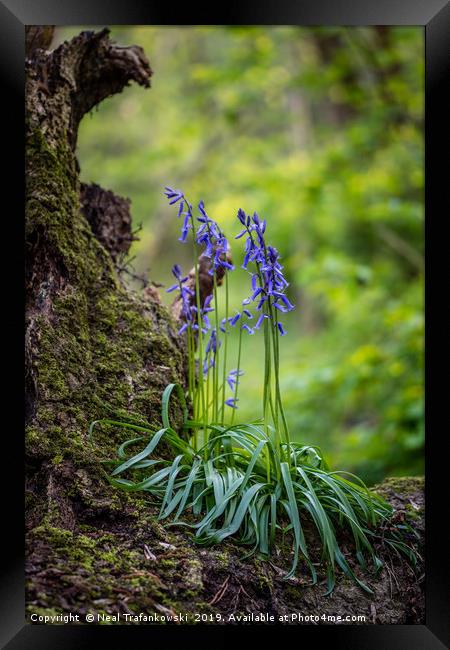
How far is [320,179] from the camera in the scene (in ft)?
22.2

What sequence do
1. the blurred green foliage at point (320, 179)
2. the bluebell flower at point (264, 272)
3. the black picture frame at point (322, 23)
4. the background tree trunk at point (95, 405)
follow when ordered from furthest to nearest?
1. the blurred green foliage at point (320, 179)
2. the bluebell flower at point (264, 272)
3. the black picture frame at point (322, 23)
4. the background tree trunk at point (95, 405)

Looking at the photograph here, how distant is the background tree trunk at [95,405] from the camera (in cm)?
180

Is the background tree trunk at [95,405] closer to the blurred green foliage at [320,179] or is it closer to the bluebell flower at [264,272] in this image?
the bluebell flower at [264,272]

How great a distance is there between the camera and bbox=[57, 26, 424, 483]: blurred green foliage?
5.85 metres

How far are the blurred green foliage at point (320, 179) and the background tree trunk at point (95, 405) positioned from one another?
235 cm

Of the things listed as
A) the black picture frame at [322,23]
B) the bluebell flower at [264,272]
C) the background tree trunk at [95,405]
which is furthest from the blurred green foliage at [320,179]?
the black picture frame at [322,23]

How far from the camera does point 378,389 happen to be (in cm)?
647

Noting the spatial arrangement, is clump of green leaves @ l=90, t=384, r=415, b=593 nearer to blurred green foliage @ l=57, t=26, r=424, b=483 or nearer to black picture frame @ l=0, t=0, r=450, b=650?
black picture frame @ l=0, t=0, r=450, b=650

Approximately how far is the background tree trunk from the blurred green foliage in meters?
2.35

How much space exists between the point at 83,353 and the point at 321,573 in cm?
123

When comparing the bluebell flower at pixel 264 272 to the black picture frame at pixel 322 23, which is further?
the bluebell flower at pixel 264 272

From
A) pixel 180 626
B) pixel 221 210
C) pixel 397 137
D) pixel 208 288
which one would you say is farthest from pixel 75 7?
pixel 221 210

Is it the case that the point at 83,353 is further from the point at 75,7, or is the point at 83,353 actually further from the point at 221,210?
the point at 221,210

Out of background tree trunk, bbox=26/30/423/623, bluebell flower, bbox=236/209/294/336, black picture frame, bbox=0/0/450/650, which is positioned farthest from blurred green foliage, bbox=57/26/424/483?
black picture frame, bbox=0/0/450/650
